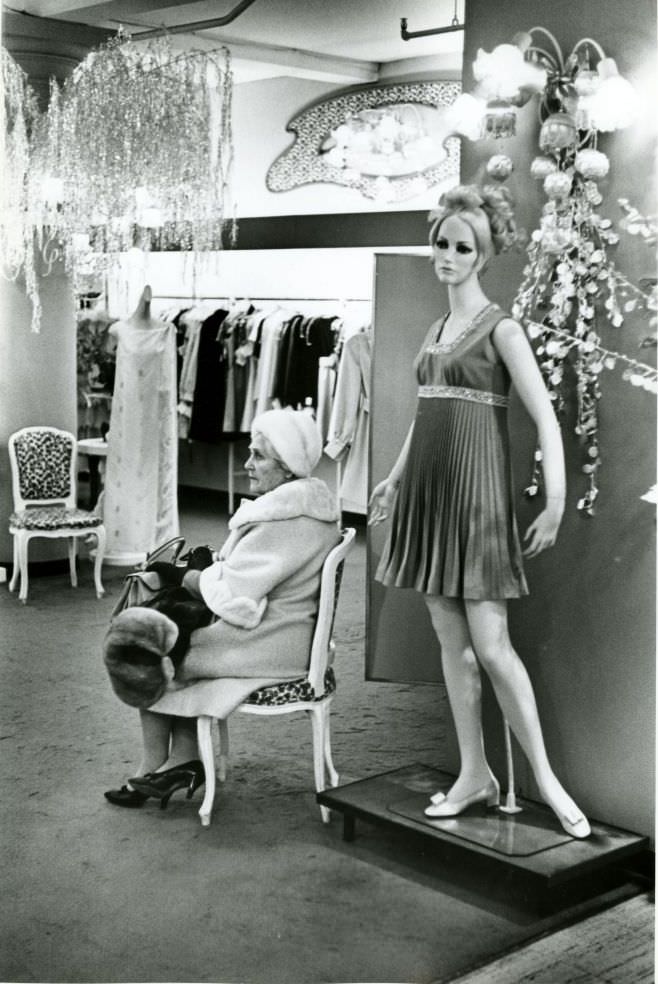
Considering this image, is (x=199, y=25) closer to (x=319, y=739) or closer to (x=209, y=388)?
(x=209, y=388)

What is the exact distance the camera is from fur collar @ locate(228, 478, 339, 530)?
377cm

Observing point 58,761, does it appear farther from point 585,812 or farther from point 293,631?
point 585,812

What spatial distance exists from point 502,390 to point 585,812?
3.93 ft

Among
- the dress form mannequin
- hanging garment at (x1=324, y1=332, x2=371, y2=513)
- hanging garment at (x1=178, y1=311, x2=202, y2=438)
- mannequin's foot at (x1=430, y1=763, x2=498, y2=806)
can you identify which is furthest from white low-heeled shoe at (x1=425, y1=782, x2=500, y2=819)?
hanging garment at (x1=178, y1=311, x2=202, y2=438)

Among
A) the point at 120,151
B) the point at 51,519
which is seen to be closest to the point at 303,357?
the point at 120,151

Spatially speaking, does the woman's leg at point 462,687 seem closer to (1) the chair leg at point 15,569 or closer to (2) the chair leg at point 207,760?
(2) the chair leg at point 207,760

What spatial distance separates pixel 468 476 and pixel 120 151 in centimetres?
482

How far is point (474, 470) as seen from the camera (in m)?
3.31

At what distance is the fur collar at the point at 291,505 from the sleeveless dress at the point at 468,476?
47 cm

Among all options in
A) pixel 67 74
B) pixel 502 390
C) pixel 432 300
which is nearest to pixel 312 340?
pixel 67 74

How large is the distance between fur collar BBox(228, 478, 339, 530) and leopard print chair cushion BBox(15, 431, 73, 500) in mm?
3372

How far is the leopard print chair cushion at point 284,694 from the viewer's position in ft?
12.5

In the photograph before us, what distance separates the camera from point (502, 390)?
3.34 m

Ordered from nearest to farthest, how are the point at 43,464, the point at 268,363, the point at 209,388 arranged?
the point at 43,464
the point at 268,363
the point at 209,388
